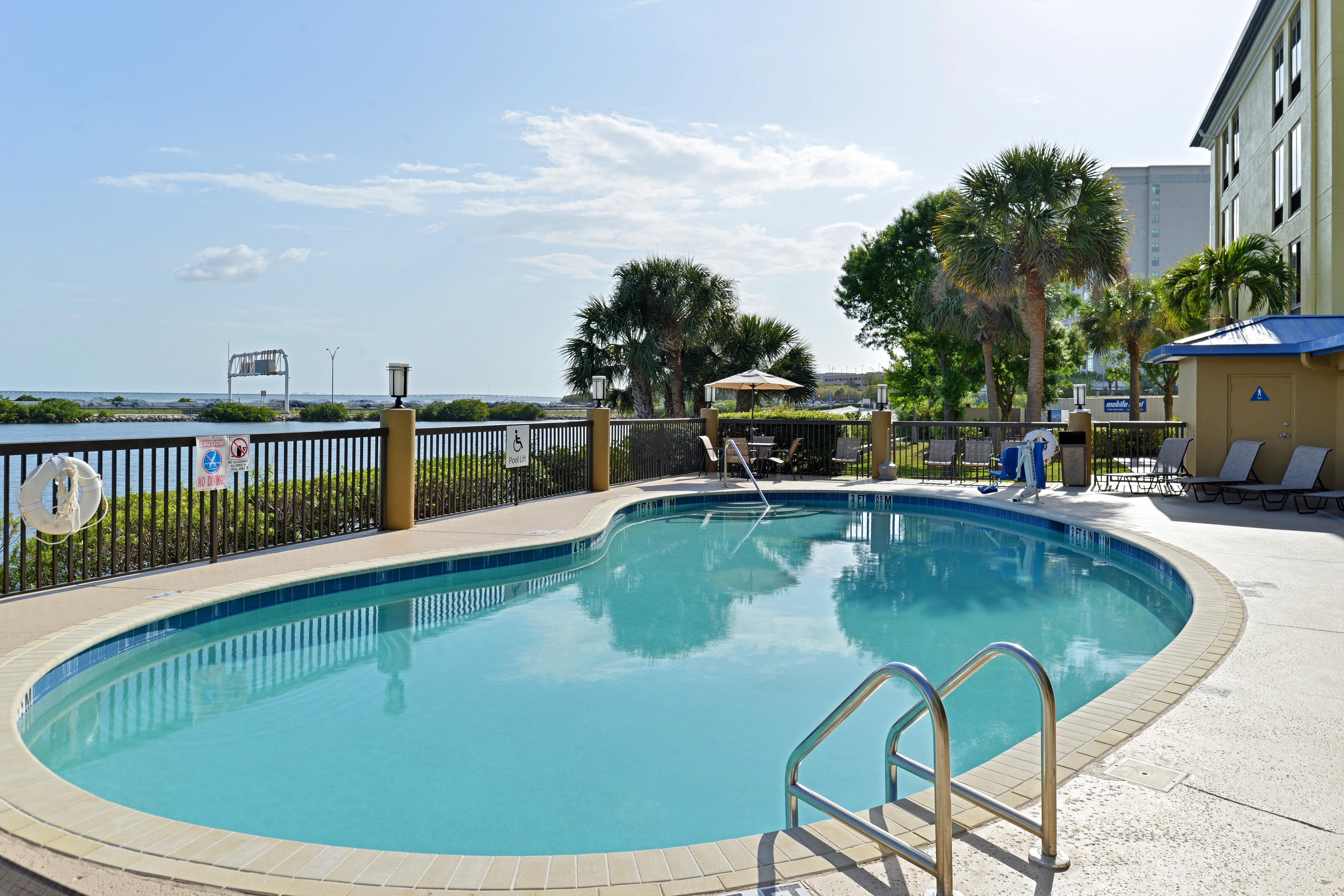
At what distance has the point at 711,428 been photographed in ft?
53.5

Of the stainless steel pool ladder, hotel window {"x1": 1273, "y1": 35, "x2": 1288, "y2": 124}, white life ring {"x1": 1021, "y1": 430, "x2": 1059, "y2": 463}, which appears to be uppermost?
hotel window {"x1": 1273, "y1": 35, "x2": 1288, "y2": 124}

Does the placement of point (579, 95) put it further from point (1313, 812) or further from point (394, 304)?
point (1313, 812)

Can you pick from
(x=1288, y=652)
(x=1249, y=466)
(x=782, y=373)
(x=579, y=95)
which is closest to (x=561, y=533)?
(x=1288, y=652)

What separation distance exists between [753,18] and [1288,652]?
10.4 m

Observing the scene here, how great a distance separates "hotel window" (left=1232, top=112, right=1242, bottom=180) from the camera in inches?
916

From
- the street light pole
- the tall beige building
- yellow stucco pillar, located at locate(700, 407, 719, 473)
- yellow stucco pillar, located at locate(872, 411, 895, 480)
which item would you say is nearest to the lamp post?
yellow stucco pillar, located at locate(700, 407, 719, 473)

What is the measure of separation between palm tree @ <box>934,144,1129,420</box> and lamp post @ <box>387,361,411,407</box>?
12.6m

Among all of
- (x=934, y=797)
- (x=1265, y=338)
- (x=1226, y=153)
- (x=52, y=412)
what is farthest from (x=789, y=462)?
(x=1226, y=153)

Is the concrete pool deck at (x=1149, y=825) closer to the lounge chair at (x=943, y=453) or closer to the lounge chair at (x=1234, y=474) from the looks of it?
the lounge chair at (x=1234, y=474)

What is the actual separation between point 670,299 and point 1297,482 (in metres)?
14.4

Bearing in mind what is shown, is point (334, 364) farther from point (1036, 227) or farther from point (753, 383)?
point (1036, 227)

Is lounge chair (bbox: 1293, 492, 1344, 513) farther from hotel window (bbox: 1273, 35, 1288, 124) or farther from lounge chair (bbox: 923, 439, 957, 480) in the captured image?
hotel window (bbox: 1273, 35, 1288, 124)

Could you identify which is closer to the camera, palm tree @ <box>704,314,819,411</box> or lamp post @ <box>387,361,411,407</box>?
lamp post @ <box>387,361,411,407</box>

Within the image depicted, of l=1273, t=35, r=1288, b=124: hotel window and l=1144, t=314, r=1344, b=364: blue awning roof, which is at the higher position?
l=1273, t=35, r=1288, b=124: hotel window
